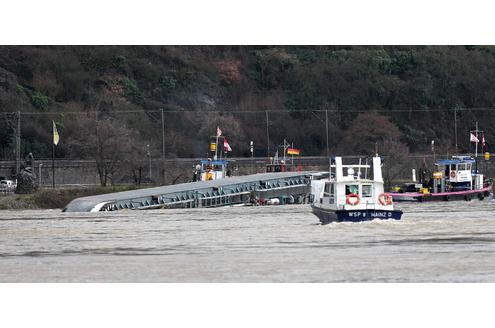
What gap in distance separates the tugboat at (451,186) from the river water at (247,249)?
2288cm

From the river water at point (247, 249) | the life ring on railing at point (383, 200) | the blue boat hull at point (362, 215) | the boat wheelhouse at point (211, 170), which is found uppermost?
the boat wheelhouse at point (211, 170)

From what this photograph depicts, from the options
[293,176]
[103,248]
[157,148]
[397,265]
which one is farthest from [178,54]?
[397,265]

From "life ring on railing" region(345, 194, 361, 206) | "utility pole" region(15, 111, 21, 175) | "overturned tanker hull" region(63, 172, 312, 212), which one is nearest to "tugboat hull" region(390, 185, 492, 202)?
"overturned tanker hull" region(63, 172, 312, 212)

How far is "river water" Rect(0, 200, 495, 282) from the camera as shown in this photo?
47469 mm

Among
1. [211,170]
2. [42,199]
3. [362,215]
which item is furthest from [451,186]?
[362,215]

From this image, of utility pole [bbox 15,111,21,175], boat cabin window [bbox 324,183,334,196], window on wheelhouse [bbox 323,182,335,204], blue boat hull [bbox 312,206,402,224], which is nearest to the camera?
blue boat hull [bbox 312,206,402,224]

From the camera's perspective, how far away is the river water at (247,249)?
47.5 meters

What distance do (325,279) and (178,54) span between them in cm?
12844

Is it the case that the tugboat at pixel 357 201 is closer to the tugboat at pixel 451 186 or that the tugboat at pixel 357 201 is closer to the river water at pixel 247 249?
the river water at pixel 247 249

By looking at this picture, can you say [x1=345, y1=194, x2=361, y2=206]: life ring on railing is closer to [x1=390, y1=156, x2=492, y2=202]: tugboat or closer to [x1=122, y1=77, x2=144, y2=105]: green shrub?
[x1=390, y1=156, x2=492, y2=202]: tugboat

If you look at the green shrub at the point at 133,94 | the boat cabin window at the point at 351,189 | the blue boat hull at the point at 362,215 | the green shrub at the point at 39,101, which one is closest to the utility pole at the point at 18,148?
the green shrub at the point at 39,101

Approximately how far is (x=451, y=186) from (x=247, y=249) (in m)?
57.5

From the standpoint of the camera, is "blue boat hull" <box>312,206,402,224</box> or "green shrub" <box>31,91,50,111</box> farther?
"green shrub" <box>31,91,50,111</box>

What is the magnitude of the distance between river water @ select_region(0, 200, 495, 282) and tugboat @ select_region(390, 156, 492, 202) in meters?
22.9
